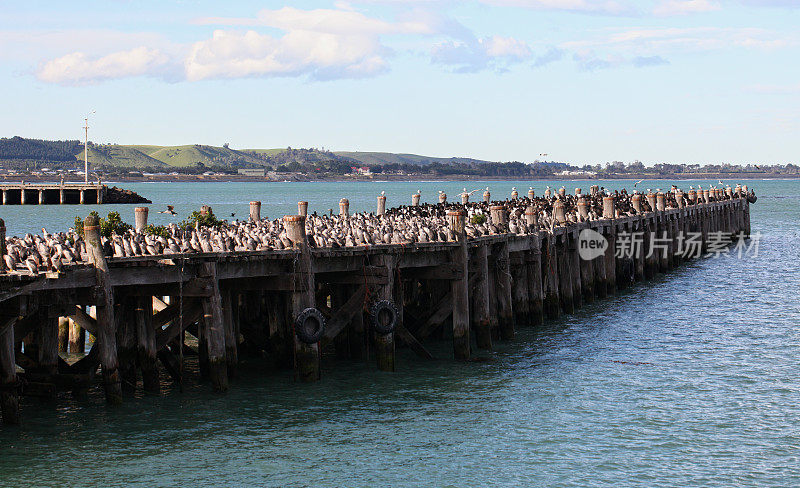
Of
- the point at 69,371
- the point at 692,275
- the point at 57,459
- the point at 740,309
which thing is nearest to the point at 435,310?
the point at 69,371

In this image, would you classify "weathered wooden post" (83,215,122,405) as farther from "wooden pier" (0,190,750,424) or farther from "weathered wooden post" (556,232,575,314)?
"weathered wooden post" (556,232,575,314)

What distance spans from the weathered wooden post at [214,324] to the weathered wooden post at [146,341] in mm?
1434

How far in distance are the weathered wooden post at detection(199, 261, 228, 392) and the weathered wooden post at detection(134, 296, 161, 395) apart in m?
1.43

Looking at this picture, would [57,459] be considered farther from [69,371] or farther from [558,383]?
[558,383]

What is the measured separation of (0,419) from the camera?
2238 cm

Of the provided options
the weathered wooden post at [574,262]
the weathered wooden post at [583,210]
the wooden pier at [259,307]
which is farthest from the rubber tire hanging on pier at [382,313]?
the weathered wooden post at [583,210]

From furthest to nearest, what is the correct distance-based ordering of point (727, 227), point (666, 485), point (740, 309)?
point (727, 227) → point (740, 309) → point (666, 485)

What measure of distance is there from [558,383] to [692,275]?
3076cm

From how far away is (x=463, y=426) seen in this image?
23203 millimetres

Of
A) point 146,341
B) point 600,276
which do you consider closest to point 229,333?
point 146,341

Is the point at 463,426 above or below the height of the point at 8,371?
below

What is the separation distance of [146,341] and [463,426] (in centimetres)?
835

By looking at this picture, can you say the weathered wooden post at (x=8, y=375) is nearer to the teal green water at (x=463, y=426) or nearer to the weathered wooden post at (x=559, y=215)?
the teal green water at (x=463, y=426)

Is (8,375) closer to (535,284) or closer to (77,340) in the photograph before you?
(77,340)
